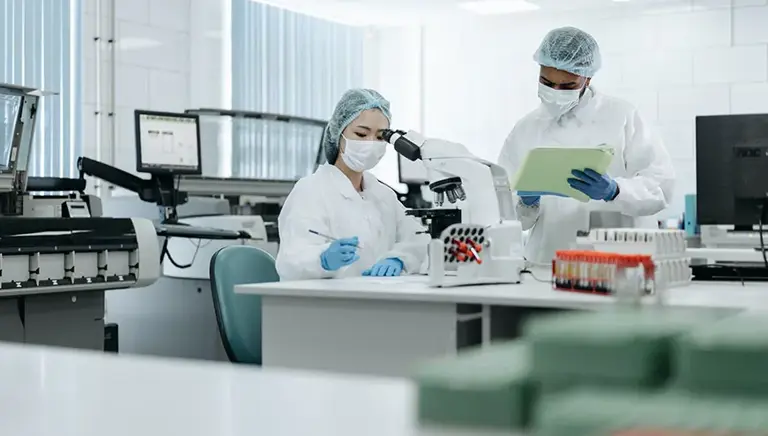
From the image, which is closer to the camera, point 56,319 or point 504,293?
point 504,293

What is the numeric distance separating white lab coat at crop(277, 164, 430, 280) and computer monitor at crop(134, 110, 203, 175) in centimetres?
130

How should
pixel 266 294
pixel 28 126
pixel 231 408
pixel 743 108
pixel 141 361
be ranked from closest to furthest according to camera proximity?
1. pixel 231 408
2. pixel 141 361
3. pixel 266 294
4. pixel 28 126
5. pixel 743 108

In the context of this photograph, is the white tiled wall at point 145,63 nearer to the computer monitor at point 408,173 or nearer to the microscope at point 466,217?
the computer monitor at point 408,173

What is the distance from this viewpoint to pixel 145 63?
15.7 feet

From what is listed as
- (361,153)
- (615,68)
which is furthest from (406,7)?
(361,153)

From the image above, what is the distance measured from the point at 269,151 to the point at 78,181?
4.51ft

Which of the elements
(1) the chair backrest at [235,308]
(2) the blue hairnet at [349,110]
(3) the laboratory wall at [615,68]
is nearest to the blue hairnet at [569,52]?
(2) the blue hairnet at [349,110]

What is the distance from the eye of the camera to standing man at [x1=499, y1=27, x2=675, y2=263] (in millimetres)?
2898

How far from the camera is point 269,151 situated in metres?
4.68

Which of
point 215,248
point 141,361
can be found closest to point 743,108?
point 215,248

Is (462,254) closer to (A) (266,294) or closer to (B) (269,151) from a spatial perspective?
(A) (266,294)

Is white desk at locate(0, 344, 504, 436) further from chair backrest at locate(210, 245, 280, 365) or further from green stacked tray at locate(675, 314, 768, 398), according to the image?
chair backrest at locate(210, 245, 280, 365)

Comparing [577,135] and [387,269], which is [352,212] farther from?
[577,135]

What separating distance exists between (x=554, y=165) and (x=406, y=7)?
3.99 meters
